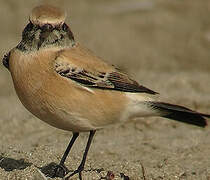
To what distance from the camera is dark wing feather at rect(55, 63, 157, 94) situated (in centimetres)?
645

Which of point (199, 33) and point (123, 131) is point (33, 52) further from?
point (199, 33)

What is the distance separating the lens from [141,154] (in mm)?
7980

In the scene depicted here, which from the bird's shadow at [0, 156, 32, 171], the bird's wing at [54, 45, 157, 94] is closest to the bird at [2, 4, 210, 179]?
the bird's wing at [54, 45, 157, 94]

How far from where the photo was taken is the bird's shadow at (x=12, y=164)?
6.79m

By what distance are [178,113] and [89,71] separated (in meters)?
1.15

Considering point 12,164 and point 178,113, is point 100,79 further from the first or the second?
point 12,164

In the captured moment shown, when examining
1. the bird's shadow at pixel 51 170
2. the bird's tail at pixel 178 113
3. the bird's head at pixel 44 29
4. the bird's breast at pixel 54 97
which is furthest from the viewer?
the bird's tail at pixel 178 113

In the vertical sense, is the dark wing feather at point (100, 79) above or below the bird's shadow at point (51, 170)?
above

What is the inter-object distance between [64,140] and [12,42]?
501cm

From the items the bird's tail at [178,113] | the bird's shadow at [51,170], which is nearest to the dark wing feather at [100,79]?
the bird's tail at [178,113]

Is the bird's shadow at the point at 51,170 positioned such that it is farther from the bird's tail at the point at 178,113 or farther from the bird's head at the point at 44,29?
the bird's head at the point at 44,29

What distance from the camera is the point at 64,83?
639 centimetres

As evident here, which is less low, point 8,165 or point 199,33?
point 8,165

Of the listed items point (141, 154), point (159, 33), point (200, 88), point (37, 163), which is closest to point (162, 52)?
point (159, 33)
